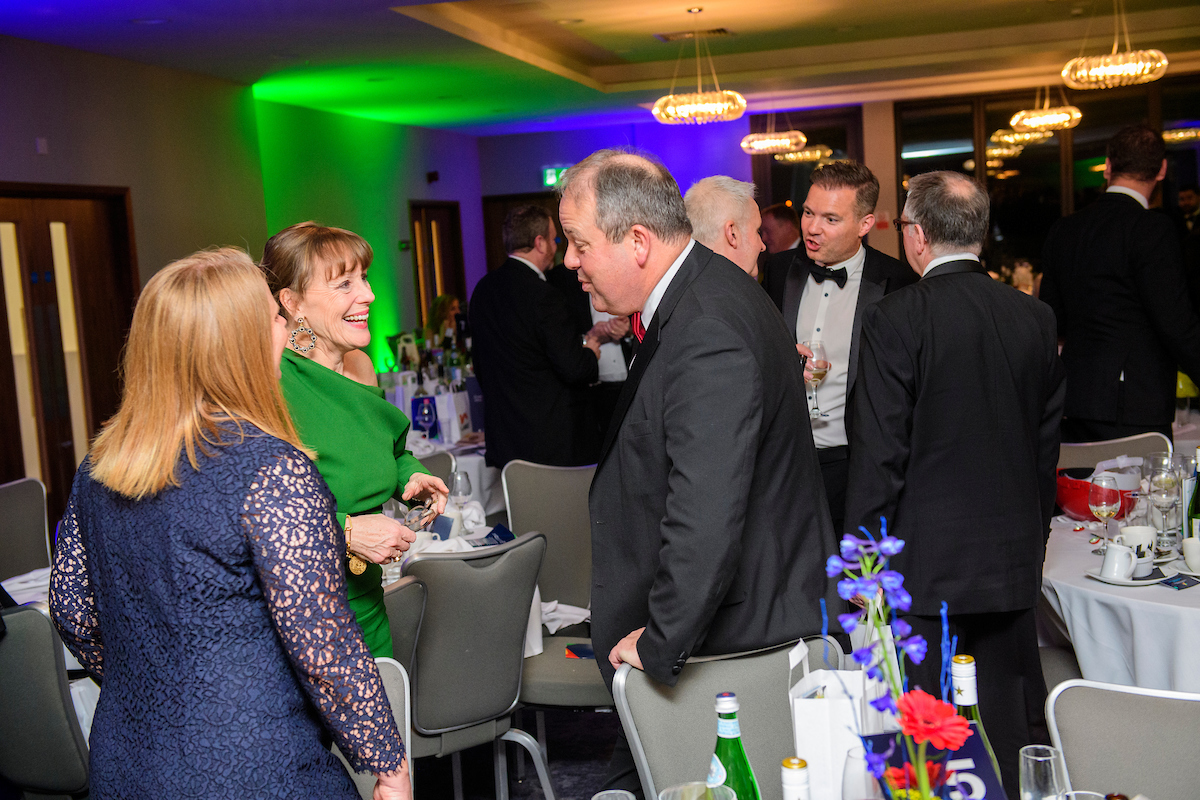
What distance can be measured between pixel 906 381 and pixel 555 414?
264 cm

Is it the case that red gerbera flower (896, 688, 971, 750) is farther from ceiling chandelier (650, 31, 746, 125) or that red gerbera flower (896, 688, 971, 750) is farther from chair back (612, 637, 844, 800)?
ceiling chandelier (650, 31, 746, 125)

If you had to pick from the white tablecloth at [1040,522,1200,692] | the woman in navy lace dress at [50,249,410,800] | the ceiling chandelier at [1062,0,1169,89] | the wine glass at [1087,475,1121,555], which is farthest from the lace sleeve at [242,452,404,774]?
the ceiling chandelier at [1062,0,1169,89]

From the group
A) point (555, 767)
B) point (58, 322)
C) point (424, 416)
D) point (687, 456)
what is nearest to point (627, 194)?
point (687, 456)

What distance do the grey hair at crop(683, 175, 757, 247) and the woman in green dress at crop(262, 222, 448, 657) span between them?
109 cm

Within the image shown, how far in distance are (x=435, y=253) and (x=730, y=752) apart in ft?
38.5

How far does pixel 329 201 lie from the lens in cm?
980

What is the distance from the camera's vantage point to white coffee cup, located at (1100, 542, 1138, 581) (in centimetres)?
246

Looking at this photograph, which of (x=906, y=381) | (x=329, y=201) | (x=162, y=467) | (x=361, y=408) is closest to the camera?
(x=162, y=467)

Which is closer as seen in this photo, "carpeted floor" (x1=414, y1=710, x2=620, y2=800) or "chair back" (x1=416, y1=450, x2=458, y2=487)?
"carpeted floor" (x1=414, y1=710, x2=620, y2=800)

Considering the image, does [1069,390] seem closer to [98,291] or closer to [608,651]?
[608,651]

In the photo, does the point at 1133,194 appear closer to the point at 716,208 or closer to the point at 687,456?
the point at 716,208

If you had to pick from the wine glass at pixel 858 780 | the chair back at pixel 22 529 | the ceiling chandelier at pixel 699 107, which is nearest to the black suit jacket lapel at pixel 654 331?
the wine glass at pixel 858 780

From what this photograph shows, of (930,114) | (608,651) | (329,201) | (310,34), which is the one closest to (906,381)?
(608,651)

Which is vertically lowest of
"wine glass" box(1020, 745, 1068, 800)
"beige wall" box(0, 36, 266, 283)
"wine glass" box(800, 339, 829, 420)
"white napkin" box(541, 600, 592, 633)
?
"white napkin" box(541, 600, 592, 633)
